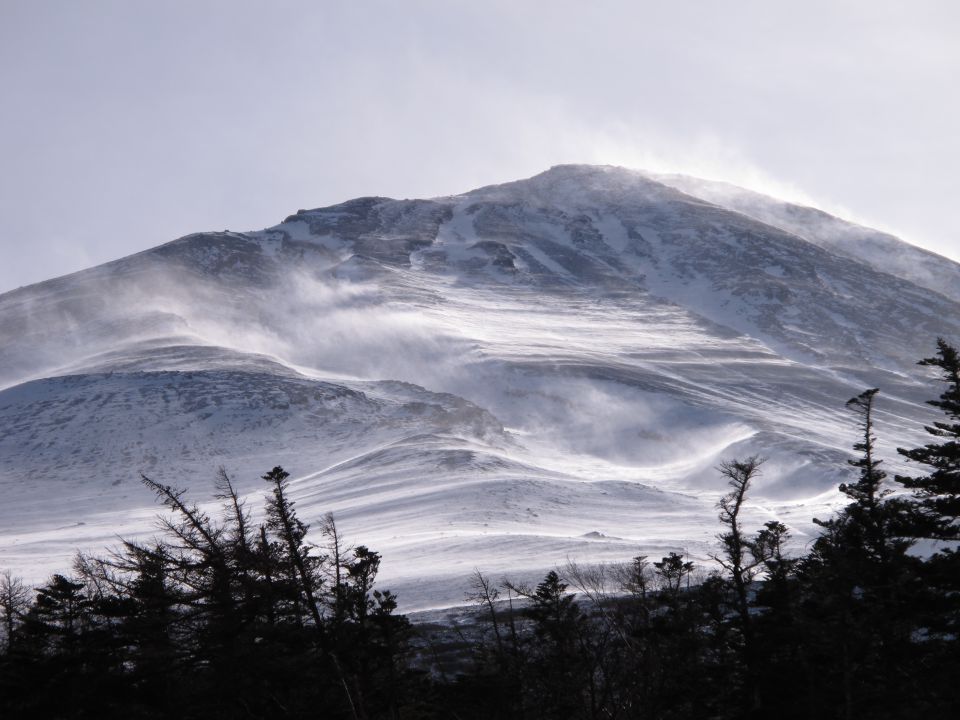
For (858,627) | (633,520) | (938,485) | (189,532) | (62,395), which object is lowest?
(633,520)

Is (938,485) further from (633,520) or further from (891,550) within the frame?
(633,520)

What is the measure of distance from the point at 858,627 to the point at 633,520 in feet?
266

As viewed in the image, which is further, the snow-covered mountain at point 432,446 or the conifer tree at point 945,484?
the snow-covered mountain at point 432,446

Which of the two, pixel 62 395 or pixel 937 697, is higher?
pixel 62 395

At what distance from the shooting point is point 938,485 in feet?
69.1

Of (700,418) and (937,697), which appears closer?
(937,697)

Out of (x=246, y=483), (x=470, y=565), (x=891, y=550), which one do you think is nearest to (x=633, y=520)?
(x=470, y=565)

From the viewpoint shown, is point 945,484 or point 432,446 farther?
point 432,446

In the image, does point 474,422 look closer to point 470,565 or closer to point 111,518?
point 111,518

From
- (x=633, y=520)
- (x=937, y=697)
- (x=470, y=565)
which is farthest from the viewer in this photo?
(x=633, y=520)

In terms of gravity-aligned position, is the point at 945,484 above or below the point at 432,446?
below

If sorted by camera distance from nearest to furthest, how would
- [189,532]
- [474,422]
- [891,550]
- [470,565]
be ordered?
1. [189,532]
2. [891,550]
3. [470,565]
4. [474,422]

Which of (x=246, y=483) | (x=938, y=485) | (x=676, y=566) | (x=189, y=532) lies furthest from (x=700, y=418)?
(x=189, y=532)

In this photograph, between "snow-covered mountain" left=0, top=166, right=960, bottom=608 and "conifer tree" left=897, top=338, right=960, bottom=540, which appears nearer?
"conifer tree" left=897, top=338, right=960, bottom=540
